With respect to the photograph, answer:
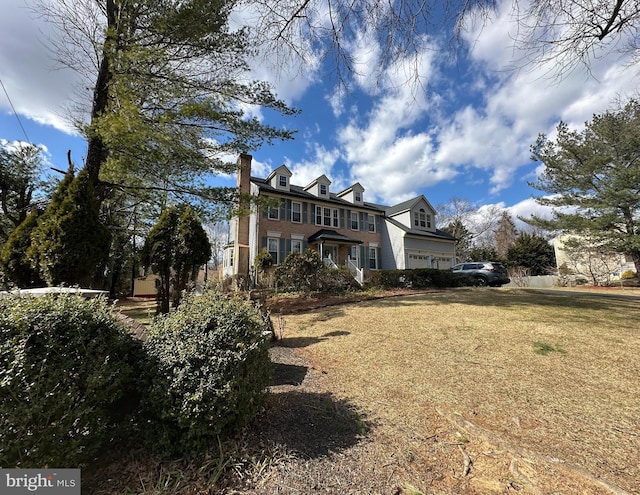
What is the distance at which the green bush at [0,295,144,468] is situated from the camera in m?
1.61

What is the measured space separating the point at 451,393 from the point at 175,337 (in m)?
3.41

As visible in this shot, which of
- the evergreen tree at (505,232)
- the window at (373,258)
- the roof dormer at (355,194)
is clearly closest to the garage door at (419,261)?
the window at (373,258)

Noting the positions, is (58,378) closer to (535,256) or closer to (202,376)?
(202,376)

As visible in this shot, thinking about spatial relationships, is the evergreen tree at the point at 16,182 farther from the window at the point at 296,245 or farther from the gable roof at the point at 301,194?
the window at the point at 296,245

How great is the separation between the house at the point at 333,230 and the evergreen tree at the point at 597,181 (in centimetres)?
847

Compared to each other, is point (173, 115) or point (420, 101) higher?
point (173, 115)

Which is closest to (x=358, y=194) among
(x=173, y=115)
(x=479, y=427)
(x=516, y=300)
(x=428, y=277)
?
(x=428, y=277)

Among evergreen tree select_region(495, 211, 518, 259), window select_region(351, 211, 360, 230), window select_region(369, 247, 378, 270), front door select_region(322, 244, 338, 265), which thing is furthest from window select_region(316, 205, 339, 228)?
evergreen tree select_region(495, 211, 518, 259)

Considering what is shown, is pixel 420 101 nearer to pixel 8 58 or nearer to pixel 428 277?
pixel 8 58

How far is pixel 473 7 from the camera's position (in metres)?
3.12

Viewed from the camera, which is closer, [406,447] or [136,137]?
[406,447]

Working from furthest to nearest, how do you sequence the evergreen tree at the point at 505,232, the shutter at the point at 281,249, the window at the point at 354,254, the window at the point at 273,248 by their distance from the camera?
the evergreen tree at the point at 505,232, the window at the point at 354,254, the shutter at the point at 281,249, the window at the point at 273,248

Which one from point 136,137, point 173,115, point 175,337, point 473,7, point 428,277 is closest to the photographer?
point 175,337

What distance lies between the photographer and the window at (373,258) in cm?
2275
